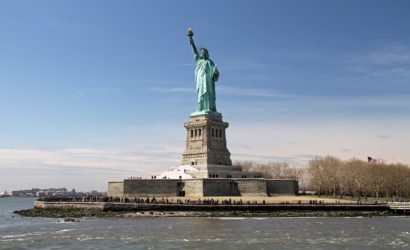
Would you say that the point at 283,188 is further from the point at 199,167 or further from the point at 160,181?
the point at 160,181

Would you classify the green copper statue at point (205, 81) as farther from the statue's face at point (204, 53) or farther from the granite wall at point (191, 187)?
the granite wall at point (191, 187)

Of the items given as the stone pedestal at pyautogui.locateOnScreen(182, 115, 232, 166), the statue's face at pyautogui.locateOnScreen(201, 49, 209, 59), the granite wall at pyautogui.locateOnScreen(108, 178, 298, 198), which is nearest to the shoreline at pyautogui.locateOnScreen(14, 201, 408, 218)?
the granite wall at pyautogui.locateOnScreen(108, 178, 298, 198)

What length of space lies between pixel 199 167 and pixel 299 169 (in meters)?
37.1

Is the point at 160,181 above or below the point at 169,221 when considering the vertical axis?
above

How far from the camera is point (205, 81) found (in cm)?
8169

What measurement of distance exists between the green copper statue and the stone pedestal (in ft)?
5.99

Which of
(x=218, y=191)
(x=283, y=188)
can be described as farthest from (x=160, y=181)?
(x=283, y=188)

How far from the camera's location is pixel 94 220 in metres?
50.3

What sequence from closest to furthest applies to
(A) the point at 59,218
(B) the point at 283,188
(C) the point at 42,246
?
1. (C) the point at 42,246
2. (A) the point at 59,218
3. (B) the point at 283,188

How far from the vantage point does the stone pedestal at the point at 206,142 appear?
76875mm

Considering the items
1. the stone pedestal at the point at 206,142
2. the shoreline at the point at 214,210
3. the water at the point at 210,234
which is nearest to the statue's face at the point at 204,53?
the stone pedestal at the point at 206,142

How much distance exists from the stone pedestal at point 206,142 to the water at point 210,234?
25.8m

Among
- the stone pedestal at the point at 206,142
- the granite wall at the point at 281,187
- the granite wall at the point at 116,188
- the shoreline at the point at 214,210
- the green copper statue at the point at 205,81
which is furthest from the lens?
the green copper statue at the point at 205,81

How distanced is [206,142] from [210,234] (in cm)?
3889
